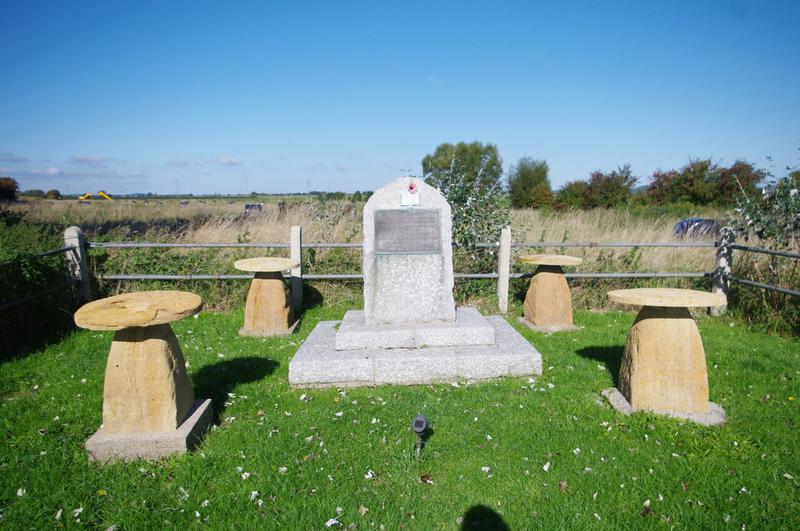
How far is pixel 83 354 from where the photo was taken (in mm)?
5742

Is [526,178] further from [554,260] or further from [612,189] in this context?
[554,260]

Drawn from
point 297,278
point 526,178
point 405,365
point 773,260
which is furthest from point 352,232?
point 526,178

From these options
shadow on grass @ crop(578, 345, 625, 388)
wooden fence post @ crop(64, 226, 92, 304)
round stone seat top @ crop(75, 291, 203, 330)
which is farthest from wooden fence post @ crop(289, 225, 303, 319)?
shadow on grass @ crop(578, 345, 625, 388)

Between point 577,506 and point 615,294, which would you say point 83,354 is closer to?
point 577,506

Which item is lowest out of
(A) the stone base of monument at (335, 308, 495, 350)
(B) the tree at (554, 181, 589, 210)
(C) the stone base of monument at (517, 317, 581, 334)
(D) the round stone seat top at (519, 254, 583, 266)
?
(C) the stone base of monument at (517, 317, 581, 334)

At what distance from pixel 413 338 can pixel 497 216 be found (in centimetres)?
461

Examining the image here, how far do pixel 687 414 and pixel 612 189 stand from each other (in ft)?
77.2

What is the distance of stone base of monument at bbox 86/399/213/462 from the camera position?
3.39 meters

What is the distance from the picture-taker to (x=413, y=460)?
3.41 meters

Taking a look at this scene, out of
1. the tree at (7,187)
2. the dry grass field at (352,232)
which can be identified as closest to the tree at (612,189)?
the dry grass field at (352,232)

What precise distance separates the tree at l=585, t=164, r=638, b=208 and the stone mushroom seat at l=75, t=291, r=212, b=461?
976 inches

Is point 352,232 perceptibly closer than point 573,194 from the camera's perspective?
Yes

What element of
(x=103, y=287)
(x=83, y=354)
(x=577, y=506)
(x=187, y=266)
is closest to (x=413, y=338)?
(x=577, y=506)

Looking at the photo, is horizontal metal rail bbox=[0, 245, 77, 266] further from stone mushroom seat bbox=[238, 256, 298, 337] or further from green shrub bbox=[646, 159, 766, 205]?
green shrub bbox=[646, 159, 766, 205]
